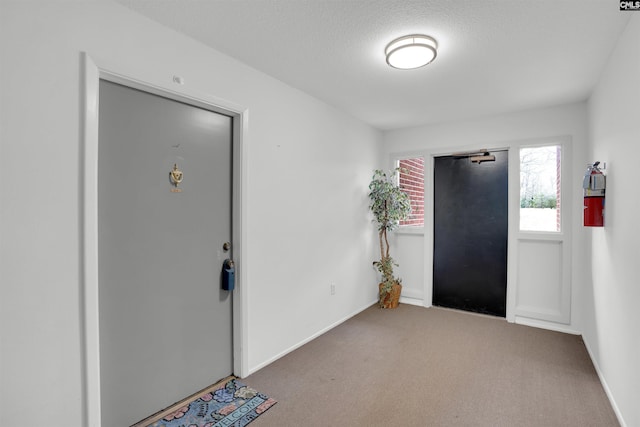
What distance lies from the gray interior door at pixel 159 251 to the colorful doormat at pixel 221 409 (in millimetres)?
114

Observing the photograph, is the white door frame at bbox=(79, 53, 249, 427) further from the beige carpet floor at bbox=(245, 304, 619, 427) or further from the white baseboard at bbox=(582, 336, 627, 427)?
the white baseboard at bbox=(582, 336, 627, 427)

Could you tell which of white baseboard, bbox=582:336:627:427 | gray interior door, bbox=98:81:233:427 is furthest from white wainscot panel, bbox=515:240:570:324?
gray interior door, bbox=98:81:233:427

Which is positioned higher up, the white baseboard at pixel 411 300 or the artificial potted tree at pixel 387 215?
the artificial potted tree at pixel 387 215

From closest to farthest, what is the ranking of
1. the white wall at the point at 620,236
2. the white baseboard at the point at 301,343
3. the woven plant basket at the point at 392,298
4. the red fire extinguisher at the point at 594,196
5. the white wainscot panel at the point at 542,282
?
the white wall at the point at 620,236 < the red fire extinguisher at the point at 594,196 < the white baseboard at the point at 301,343 < the white wainscot panel at the point at 542,282 < the woven plant basket at the point at 392,298

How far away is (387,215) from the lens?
4.14 m

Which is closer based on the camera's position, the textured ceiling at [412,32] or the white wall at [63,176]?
the white wall at [63,176]

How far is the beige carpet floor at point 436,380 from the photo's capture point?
80.6 inches

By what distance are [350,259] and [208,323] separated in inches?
76.4

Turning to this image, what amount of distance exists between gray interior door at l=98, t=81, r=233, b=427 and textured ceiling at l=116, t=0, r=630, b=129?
1.99 ft

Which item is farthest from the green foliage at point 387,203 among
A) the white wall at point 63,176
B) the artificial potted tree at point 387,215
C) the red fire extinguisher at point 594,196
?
the red fire extinguisher at point 594,196

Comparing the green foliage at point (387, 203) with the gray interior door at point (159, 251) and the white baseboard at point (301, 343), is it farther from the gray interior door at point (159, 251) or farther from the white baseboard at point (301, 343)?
the gray interior door at point (159, 251)

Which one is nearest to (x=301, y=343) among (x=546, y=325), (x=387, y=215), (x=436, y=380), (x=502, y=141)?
(x=436, y=380)

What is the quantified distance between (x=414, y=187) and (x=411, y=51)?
8.59 feet

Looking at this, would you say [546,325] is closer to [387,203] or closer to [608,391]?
[608,391]
